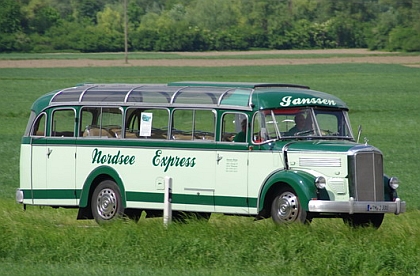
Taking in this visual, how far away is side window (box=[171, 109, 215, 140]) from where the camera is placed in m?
17.2

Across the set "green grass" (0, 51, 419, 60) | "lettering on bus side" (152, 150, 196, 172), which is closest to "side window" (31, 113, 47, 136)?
"lettering on bus side" (152, 150, 196, 172)

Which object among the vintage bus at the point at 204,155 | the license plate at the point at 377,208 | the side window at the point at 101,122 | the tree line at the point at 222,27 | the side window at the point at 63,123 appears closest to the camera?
the license plate at the point at 377,208

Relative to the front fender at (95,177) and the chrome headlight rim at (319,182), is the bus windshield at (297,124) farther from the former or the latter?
the front fender at (95,177)

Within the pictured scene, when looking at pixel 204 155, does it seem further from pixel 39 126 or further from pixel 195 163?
pixel 39 126

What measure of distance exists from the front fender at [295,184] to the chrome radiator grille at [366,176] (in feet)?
1.82

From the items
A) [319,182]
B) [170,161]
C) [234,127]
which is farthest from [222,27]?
[319,182]

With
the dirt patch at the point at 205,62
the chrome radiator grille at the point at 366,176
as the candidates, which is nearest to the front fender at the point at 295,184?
the chrome radiator grille at the point at 366,176

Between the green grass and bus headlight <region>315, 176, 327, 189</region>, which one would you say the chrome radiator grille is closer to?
bus headlight <region>315, 176, 327, 189</region>

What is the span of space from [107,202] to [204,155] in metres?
1.97

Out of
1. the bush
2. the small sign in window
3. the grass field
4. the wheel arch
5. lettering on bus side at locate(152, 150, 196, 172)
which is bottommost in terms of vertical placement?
the grass field

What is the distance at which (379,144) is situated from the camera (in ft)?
121

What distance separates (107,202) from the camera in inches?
709

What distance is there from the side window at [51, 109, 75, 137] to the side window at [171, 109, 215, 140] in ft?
6.63

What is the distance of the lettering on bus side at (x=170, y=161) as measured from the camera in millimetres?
17156
